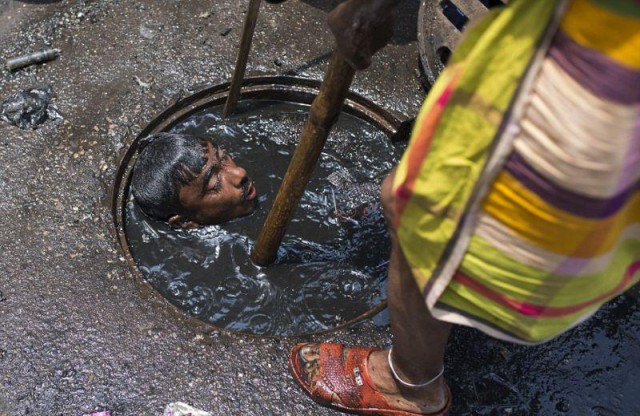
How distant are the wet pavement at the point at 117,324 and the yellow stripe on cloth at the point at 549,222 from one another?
1.32m

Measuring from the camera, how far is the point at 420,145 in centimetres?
131

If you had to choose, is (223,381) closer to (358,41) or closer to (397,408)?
(397,408)

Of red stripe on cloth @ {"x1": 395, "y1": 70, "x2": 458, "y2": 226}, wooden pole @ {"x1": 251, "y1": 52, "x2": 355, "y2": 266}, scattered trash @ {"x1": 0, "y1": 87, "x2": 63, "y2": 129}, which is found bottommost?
scattered trash @ {"x1": 0, "y1": 87, "x2": 63, "y2": 129}

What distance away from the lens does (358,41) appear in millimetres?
1726

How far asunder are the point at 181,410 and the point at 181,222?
111 centimetres

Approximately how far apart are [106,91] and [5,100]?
52 cm

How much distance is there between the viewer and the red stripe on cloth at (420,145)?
1.25 metres

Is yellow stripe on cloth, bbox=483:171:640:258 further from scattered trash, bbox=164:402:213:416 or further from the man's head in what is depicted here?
the man's head

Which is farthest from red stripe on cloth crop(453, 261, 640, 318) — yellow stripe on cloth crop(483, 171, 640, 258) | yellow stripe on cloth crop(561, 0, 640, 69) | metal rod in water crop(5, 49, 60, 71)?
metal rod in water crop(5, 49, 60, 71)

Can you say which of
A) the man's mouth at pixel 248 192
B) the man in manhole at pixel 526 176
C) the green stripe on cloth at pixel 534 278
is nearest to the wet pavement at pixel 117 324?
the man's mouth at pixel 248 192

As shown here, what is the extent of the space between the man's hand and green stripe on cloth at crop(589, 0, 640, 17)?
2.57 ft

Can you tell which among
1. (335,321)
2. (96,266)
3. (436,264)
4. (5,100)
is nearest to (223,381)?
(335,321)

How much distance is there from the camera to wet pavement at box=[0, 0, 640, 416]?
2301 mm

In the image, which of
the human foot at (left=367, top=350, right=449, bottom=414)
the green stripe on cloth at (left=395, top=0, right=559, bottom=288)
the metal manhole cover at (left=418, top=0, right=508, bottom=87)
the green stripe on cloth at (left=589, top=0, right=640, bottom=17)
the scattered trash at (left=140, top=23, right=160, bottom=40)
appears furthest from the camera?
the scattered trash at (left=140, top=23, right=160, bottom=40)
